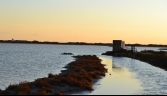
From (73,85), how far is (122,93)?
5.06 m

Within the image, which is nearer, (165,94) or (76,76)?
(165,94)

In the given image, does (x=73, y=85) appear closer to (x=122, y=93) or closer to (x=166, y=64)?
(x=122, y=93)

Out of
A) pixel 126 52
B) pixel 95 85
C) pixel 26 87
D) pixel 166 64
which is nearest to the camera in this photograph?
pixel 26 87

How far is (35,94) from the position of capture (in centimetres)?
2464

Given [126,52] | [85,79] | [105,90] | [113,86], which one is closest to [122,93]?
[105,90]

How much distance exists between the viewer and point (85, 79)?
115 ft

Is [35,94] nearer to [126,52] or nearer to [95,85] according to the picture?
[95,85]

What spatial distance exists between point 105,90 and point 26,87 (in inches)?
296

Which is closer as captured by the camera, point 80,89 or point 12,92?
point 12,92

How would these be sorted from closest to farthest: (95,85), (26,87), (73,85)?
(26,87) → (73,85) → (95,85)

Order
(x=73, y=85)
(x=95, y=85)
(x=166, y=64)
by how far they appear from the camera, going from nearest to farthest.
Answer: (x=73, y=85), (x=95, y=85), (x=166, y=64)

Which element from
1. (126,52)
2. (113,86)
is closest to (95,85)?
(113,86)

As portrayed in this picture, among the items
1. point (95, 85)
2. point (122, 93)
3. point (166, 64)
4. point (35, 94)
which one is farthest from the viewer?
point (166, 64)

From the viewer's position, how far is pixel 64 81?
106 ft
